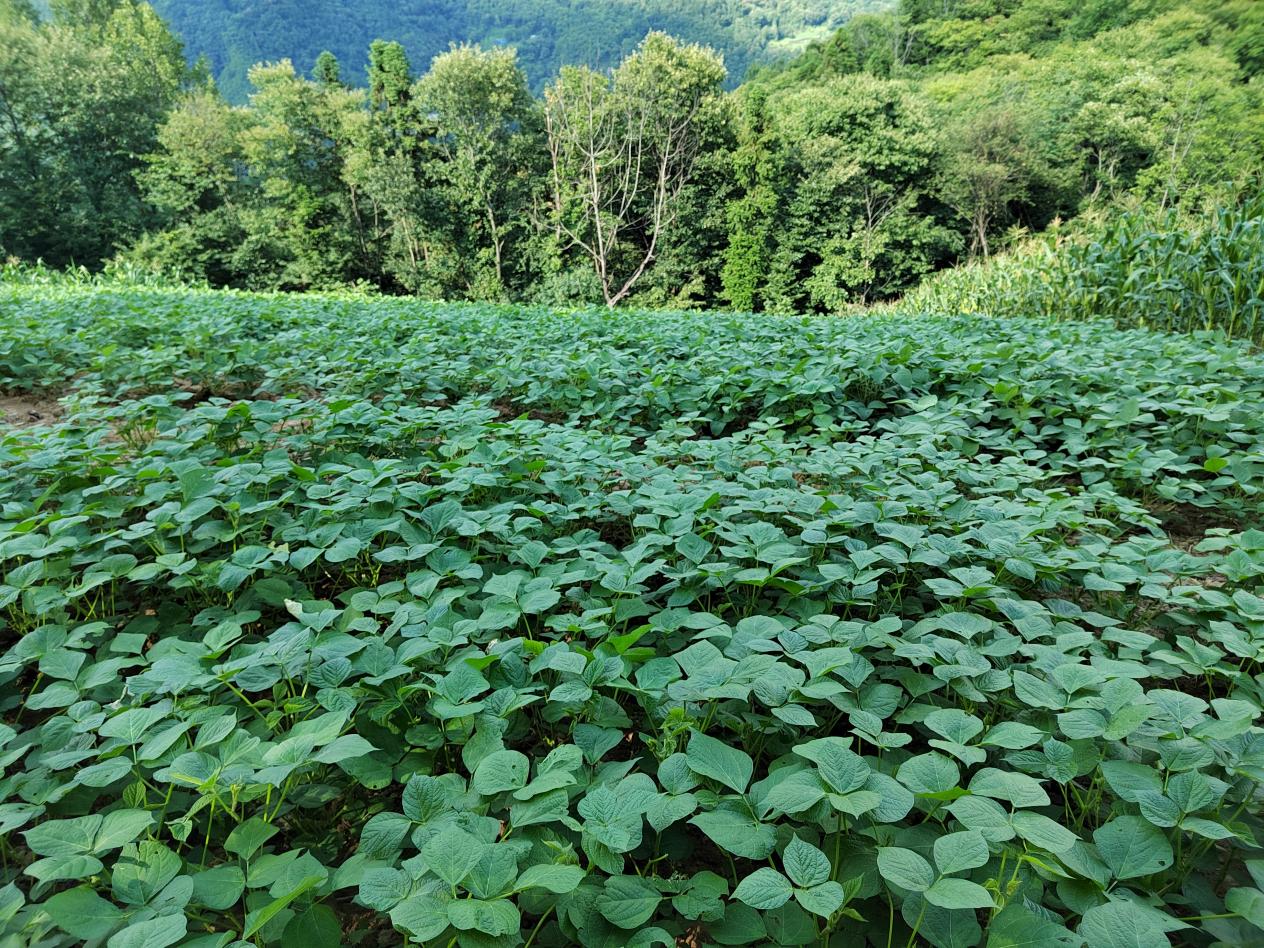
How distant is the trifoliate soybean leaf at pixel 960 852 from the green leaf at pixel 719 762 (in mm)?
254

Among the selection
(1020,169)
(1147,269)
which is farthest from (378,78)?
(1147,269)

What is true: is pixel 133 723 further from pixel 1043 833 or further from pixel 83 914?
pixel 1043 833

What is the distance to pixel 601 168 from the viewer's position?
23.9m

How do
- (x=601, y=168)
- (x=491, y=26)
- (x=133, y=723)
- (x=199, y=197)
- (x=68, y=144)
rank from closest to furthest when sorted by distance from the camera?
(x=133, y=723), (x=601, y=168), (x=68, y=144), (x=199, y=197), (x=491, y=26)

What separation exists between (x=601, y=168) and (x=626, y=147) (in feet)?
4.30

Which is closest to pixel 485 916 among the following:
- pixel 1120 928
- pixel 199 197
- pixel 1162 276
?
pixel 1120 928

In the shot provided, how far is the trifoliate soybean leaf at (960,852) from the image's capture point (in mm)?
739

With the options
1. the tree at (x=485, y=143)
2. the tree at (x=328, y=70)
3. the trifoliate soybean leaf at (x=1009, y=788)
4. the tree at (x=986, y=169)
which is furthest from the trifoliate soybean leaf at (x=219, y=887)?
the tree at (x=328, y=70)

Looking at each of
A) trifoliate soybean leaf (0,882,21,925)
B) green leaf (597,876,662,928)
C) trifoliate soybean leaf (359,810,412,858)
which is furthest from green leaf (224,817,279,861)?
green leaf (597,876,662,928)

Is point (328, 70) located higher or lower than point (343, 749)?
higher

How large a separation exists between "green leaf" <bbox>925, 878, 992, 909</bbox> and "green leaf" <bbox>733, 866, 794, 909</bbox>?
0.16m

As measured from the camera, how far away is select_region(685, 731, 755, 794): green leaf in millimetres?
894

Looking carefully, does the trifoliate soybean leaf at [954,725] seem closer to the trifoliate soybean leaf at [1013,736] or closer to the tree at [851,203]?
the trifoliate soybean leaf at [1013,736]

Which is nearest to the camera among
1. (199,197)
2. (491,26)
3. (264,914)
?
(264,914)
